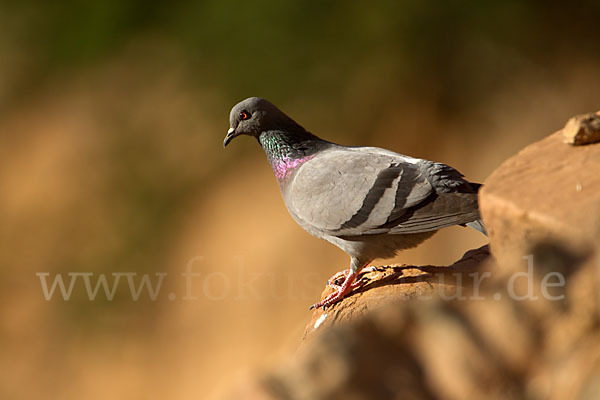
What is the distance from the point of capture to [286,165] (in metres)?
2.89

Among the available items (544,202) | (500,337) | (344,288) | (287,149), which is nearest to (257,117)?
(287,149)

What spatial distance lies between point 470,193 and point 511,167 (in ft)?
2.57

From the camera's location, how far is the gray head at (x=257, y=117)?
114 inches

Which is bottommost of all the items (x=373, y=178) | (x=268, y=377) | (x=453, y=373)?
(x=453, y=373)

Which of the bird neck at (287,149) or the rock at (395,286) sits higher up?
the bird neck at (287,149)

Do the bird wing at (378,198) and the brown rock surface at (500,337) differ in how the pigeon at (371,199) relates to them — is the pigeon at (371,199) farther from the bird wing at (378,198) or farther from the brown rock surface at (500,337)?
the brown rock surface at (500,337)

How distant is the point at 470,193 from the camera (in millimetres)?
2580

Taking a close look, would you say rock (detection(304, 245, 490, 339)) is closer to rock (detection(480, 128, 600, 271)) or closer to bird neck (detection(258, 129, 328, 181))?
bird neck (detection(258, 129, 328, 181))

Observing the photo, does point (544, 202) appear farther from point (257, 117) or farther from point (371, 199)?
point (257, 117)

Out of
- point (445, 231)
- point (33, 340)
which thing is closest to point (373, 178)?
point (445, 231)

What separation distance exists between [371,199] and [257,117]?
26.5 inches

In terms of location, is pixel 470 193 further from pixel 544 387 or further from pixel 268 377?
pixel 268 377

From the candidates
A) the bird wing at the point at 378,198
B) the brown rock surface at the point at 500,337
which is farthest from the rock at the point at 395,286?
the brown rock surface at the point at 500,337

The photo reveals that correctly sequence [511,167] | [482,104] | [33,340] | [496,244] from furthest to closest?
[33,340], [482,104], [511,167], [496,244]
